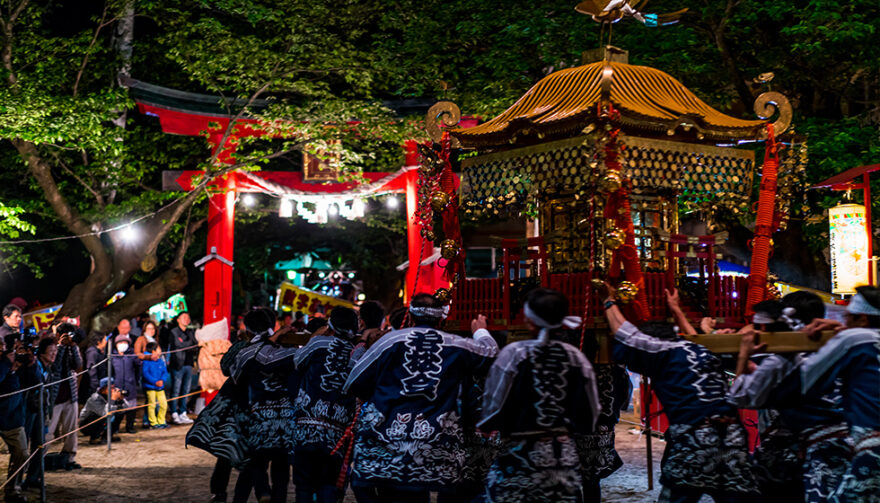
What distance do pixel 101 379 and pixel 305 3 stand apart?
8381mm

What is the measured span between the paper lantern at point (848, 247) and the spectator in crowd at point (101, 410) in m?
11.1

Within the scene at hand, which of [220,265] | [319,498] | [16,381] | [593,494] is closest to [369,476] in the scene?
[319,498]

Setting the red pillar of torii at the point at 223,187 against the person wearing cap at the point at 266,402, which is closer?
the person wearing cap at the point at 266,402

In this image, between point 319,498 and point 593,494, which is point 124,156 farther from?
point 593,494

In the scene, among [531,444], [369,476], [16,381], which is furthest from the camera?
[16,381]

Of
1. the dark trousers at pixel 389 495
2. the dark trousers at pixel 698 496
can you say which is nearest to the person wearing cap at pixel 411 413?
the dark trousers at pixel 389 495

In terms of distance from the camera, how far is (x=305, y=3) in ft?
52.1

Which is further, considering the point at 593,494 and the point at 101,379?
the point at 101,379

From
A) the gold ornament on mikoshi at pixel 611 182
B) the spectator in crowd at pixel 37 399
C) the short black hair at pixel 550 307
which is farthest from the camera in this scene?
the spectator in crowd at pixel 37 399

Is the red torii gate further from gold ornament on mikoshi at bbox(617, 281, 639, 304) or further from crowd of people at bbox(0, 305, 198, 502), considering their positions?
gold ornament on mikoshi at bbox(617, 281, 639, 304)

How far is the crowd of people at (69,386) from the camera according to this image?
27.3ft

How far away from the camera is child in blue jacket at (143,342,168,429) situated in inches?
555

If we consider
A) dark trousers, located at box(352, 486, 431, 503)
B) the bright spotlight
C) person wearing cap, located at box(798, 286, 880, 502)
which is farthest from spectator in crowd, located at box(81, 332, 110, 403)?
person wearing cap, located at box(798, 286, 880, 502)

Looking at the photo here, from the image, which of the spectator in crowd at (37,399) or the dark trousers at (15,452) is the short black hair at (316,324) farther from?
the dark trousers at (15,452)
